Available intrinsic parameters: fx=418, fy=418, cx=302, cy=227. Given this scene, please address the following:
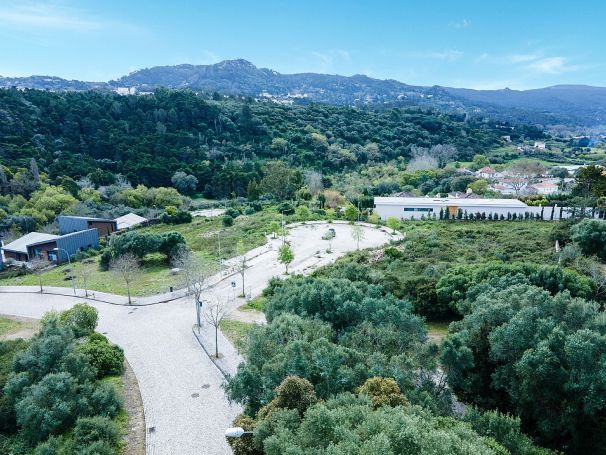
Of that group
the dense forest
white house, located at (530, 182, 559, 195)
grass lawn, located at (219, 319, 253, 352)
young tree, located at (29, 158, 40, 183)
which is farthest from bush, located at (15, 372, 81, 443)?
white house, located at (530, 182, 559, 195)

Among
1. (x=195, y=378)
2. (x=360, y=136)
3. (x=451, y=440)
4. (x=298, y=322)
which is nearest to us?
(x=451, y=440)

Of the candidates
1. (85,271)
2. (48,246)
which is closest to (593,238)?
(85,271)

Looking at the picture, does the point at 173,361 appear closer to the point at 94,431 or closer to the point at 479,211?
the point at 94,431

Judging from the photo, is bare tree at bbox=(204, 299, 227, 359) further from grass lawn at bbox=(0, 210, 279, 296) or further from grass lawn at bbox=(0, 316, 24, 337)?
grass lawn at bbox=(0, 316, 24, 337)

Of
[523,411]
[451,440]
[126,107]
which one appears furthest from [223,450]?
[126,107]

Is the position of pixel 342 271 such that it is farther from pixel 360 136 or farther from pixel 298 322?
pixel 360 136

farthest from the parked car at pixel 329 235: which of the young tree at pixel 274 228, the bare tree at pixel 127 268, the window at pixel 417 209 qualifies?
the bare tree at pixel 127 268

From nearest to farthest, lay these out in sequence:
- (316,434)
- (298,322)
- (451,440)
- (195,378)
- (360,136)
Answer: (451,440)
(316,434)
(298,322)
(195,378)
(360,136)
